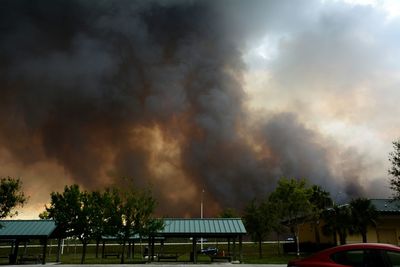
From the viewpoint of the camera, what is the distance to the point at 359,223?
1748 inches

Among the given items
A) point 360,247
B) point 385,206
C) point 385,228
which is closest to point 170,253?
point 385,228

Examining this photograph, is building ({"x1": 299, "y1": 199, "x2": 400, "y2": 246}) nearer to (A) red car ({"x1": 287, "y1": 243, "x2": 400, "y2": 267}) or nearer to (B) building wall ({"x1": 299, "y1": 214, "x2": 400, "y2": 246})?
(B) building wall ({"x1": 299, "y1": 214, "x2": 400, "y2": 246})

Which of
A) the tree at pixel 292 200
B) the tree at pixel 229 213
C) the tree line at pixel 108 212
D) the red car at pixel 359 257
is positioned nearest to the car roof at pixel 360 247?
the red car at pixel 359 257

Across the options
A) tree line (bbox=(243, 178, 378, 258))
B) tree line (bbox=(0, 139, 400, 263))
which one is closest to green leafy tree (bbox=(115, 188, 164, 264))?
tree line (bbox=(0, 139, 400, 263))

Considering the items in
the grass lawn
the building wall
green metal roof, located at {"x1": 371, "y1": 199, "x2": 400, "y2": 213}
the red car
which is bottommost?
the grass lawn

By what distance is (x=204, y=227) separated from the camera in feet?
122

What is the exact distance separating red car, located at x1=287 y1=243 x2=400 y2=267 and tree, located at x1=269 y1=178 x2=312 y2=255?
45380 millimetres

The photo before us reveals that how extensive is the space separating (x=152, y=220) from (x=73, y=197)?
29.6 ft

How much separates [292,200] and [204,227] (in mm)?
20349

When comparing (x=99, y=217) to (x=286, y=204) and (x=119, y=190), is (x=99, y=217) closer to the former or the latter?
(x=119, y=190)

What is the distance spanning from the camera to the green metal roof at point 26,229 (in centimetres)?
3616

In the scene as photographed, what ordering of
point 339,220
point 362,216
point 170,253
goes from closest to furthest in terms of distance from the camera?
1. point 362,216
2. point 339,220
3. point 170,253

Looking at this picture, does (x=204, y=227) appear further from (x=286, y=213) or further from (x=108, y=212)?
(x=286, y=213)

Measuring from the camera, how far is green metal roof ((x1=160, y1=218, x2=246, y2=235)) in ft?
118
